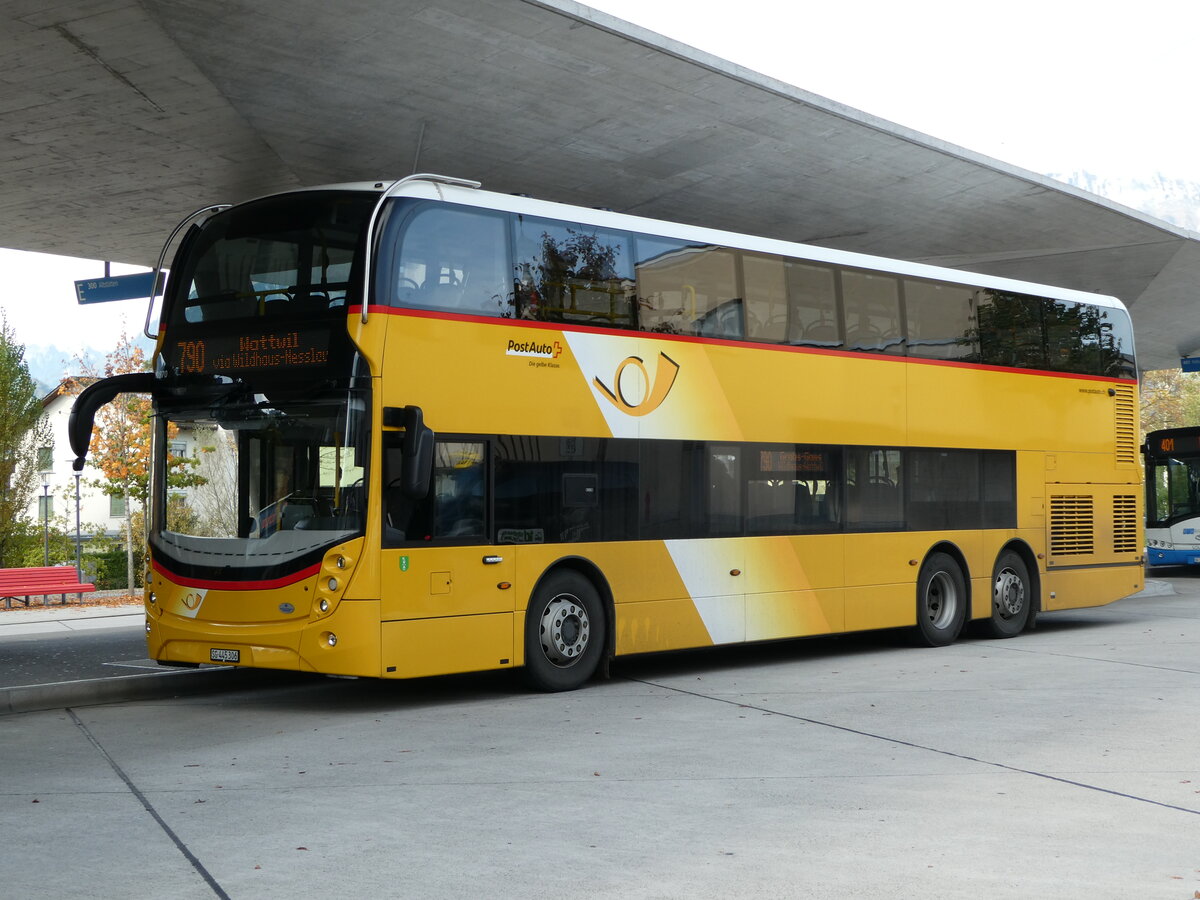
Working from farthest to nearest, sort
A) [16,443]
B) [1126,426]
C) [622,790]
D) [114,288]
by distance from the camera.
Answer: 1. [16,443]
2. [114,288]
3. [1126,426]
4. [622,790]

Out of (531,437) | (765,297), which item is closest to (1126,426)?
(765,297)

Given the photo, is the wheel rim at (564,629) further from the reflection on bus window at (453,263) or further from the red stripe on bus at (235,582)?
the reflection on bus window at (453,263)

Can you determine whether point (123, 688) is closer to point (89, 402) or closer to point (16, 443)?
point (89, 402)

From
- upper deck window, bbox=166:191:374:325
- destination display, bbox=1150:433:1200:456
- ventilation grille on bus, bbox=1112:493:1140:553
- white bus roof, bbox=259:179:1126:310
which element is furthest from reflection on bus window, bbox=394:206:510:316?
destination display, bbox=1150:433:1200:456

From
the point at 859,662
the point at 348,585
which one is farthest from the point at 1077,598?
the point at 348,585

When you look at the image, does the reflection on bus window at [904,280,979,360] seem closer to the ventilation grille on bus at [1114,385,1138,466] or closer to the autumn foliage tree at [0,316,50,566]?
the ventilation grille on bus at [1114,385,1138,466]

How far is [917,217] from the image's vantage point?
79.1 ft

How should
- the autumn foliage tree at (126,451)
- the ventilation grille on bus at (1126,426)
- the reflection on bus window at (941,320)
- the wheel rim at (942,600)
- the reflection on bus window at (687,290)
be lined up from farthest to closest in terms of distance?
the autumn foliage tree at (126,451) < the ventilation grille on bus at (1126,426) < the wheel rim at (942,600) < the reflection on bus window at (941,320) < the reflection on bus window at (687,290)

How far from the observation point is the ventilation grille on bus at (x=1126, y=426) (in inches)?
734

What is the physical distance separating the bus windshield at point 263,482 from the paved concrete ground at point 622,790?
4.40 ft

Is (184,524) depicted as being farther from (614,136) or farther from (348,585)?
(614,136)

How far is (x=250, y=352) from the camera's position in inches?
433

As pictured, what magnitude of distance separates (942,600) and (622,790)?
9.29 meters

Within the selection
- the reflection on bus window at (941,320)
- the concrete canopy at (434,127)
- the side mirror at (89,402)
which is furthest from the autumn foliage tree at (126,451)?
the reflection on bus window at (941,320)
